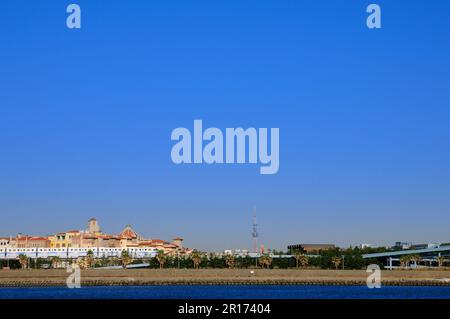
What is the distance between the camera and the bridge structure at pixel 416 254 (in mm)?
110562

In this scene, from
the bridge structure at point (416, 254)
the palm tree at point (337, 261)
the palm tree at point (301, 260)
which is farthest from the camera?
the bridge structure at point (416, 254)

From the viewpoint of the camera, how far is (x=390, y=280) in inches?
3482

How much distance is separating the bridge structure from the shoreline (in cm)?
1763

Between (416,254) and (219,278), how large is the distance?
3978 centimetres

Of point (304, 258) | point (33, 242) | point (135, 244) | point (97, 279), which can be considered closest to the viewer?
point (97, 279)

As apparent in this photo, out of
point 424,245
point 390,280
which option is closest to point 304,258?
point 390,280

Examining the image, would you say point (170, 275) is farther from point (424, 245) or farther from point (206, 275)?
point (424, 245)

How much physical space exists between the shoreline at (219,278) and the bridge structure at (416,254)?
17.6 meters

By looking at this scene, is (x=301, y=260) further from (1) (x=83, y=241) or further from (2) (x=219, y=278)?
(1) (x=83, y=241)

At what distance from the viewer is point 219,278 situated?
89.8 metres

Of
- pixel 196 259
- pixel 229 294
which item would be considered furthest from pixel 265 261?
pixel 229 294

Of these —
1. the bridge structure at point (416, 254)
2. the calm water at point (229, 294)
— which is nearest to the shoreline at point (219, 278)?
the calm water at point (229, 294)

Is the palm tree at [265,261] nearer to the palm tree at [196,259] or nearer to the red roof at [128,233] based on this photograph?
the palm tree at [196,259]

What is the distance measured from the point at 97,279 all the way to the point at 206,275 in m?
12.9
